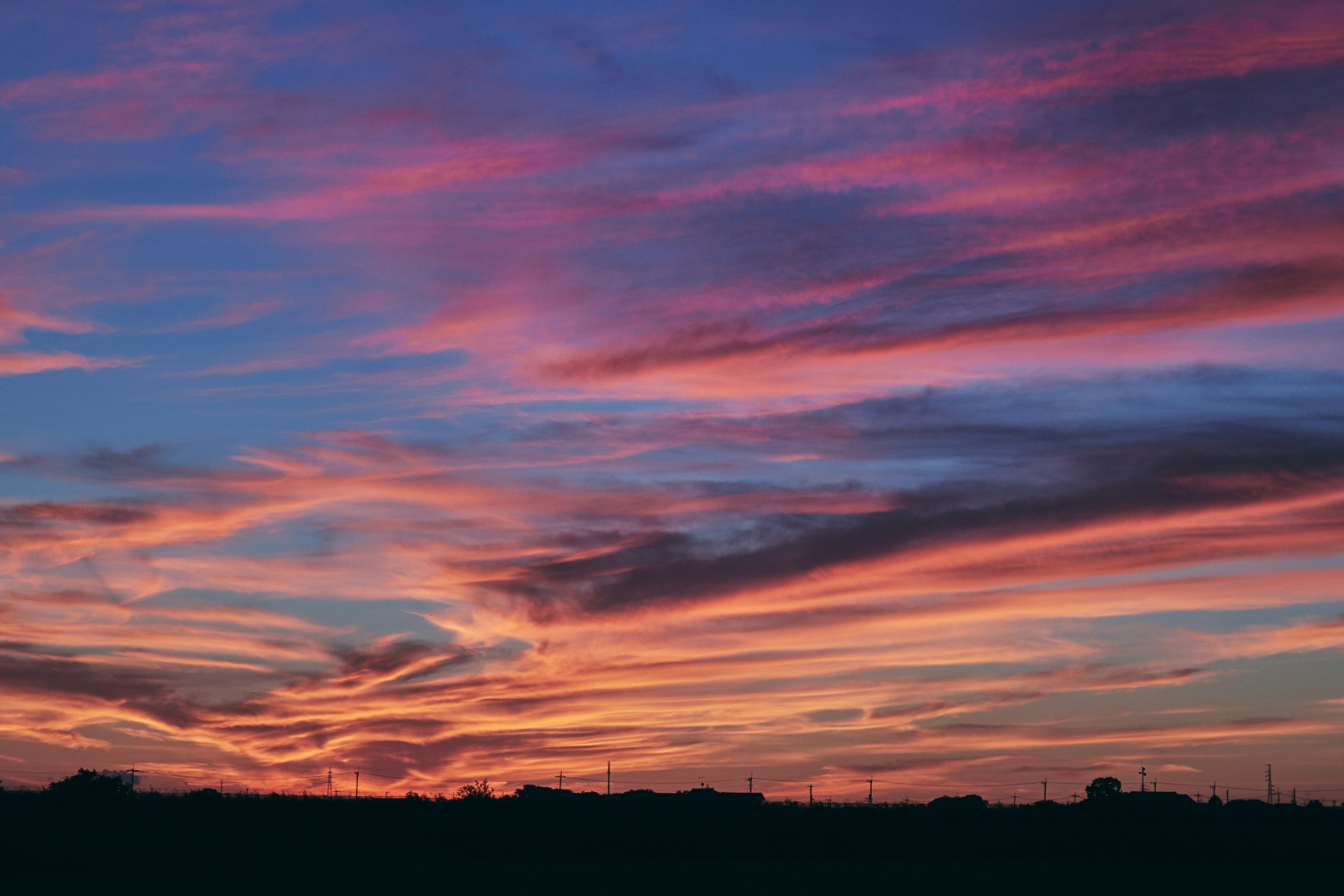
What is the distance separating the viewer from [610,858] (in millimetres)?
89188

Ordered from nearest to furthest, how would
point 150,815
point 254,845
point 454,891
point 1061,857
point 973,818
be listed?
1. point 454,891
2. point 254,845
3. point 1061,857
4. point 150,815
5. point 973,818

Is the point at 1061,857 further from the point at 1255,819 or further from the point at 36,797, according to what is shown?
the point at 36,797

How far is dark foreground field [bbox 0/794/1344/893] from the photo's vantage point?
72.8 meters

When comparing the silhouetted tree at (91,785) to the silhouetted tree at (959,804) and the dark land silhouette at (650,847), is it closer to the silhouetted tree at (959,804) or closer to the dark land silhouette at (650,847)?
the dark land silhouette at (650,847)

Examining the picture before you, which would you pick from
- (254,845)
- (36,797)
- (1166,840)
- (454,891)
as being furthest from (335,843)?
(1166,840)

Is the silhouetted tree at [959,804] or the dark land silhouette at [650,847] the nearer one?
the dark land silhouette at [650,847]

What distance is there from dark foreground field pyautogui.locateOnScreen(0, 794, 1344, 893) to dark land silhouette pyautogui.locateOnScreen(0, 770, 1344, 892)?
287 millimetres

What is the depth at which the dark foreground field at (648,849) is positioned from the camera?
72750 mm

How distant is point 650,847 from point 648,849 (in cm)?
114

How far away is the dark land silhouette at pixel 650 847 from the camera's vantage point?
73.8 metres

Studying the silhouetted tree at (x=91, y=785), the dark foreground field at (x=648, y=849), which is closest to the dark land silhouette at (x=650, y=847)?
the dark foreground field at (x=648, y=849)

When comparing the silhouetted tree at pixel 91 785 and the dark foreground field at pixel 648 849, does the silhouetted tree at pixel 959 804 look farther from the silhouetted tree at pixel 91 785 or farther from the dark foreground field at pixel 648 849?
the silhouetted tree at pixel 91 785

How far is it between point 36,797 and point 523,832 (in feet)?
203

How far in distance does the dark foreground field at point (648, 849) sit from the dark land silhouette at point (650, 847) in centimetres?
29
